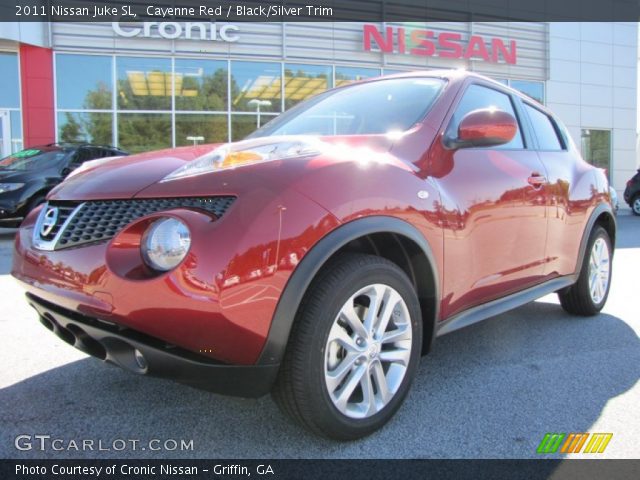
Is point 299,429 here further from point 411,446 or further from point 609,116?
point 609,116

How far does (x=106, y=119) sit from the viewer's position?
14164 mm

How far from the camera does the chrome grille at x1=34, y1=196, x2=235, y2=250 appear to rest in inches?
77.8

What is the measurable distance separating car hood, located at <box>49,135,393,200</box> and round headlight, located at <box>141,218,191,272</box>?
15 centimetres

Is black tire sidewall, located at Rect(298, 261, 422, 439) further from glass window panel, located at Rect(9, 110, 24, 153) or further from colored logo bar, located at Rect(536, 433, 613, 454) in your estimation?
glass window panel, located at Rect(9, 110, 24, 153)

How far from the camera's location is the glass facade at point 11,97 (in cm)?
1383

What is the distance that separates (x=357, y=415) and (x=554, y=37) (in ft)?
65.2

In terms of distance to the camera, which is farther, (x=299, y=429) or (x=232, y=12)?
(x=232, y=12)

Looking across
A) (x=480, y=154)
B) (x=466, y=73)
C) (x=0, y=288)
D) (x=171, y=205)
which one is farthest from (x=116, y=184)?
(x=0, y=288)

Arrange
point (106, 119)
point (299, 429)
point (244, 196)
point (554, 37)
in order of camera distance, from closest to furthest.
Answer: point (244, 196) < point (299, 429) < point (106, 119) < point (554, 37)

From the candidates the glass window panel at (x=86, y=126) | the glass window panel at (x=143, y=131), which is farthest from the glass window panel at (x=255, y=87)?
the glass window panel at (x=86, y=126)

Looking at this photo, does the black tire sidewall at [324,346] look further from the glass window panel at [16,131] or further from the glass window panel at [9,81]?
the glass window panel at [9,81]

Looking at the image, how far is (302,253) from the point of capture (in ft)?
6.55

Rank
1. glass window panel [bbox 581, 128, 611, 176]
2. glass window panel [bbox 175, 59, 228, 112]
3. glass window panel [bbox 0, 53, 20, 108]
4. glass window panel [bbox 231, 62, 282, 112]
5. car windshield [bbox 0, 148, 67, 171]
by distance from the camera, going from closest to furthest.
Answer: car windshield [bbox 0, 148, 67, 171] < glass window panel [bbox 0, 53, 20, 108] < glass window panel [bbox 175, 59, 228, 112] < glass window panel [bbox 231, 62, 282, 112] < glass window panel [bbox 581, 128, 611, 176]

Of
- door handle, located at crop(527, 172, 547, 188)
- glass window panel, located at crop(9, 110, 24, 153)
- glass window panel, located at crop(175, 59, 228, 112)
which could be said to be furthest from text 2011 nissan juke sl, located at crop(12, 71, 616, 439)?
glass window panel, located at crop(9, 110, 24, 153)
